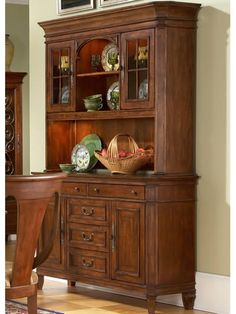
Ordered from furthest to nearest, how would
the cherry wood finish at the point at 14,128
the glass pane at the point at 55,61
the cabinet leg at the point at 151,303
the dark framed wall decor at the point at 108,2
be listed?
the cherry wood finish at the point at 14,128, the glass pane at the point at 55,61, the dark framed wall decor at the point at 108,2, the cabinet leg at the point at 151,303

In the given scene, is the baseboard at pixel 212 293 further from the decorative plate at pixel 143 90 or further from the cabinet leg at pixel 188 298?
the decorative plate at pixel 143 90

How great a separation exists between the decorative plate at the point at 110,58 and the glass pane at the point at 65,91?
340 mm

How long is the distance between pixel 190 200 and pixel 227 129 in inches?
21.7

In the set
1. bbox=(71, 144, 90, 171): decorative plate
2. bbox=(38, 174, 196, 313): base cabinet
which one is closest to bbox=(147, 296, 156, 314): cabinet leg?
bbox=(38, 174, 196, 313): base cabinet

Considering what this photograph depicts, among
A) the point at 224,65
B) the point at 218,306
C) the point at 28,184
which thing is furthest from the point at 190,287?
the point at 28,184

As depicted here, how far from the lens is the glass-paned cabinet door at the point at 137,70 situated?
5.36 metres

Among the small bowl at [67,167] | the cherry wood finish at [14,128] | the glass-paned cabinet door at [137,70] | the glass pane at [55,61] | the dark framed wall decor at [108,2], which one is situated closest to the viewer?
the glass-paned cabinet door at [137,70]

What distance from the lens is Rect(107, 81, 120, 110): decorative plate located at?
19.4 feet

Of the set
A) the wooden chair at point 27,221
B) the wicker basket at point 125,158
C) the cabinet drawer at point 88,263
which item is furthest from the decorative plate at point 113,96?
the wooden chair at point 27,221

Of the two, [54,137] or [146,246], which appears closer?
[146,246]

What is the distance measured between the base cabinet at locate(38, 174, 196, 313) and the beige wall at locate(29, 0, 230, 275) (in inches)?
3.5

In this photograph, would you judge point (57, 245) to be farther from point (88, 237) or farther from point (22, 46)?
point (22, 46)

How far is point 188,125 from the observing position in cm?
541

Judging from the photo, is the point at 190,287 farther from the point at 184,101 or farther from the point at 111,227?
the point at 184,101
